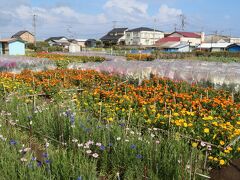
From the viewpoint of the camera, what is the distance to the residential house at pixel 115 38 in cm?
9931

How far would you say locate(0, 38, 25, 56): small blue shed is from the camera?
4081cm

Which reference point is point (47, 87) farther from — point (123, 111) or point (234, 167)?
point (234, 167)

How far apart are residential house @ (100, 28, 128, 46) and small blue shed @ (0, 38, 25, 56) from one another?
57.5 metres

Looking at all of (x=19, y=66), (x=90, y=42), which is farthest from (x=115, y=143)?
(x=90, y=42)

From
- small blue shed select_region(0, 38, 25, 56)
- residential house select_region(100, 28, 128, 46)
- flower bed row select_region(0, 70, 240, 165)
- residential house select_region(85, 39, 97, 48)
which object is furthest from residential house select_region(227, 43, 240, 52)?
flower bed row select_region(0, 70, 240, 165)

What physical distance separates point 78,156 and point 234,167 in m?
1.91

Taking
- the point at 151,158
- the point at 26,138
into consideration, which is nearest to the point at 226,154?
the point at 151,158

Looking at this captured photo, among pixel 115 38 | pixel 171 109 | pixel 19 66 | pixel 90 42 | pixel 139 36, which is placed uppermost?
pixel 139 36

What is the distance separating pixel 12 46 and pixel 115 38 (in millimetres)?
62457

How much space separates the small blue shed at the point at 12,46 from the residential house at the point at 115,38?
189ft

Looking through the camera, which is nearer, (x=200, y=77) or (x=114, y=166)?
(x=114, y=166)

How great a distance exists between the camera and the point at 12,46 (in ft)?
135

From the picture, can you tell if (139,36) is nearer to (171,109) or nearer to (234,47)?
(234,47)

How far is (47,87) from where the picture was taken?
9.20 metres
